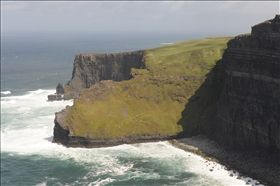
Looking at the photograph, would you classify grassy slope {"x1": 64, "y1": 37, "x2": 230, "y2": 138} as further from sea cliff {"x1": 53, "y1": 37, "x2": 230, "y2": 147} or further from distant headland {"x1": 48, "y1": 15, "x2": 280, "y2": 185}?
distant headland {"x1": 48, "y1": 15, "x2": 280, "y2": 185}

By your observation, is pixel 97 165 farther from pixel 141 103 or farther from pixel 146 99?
pixel 146 99

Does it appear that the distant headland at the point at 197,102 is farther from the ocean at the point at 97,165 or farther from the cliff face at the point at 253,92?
the ocean at the point at 97,165

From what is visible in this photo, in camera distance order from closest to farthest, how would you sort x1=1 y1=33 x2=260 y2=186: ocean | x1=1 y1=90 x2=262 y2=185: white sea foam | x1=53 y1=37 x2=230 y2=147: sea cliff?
x1=1 y1=33 x2=260 y2=186: ocean, x1=1 y1=90 x2=262 y2=185: white sea foam, x1=53 y1=37 x2=230 y2=147: sea cliff

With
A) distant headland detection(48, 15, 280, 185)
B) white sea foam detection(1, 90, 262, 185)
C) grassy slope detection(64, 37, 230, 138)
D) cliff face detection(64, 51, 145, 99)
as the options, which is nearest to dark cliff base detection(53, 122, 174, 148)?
distant headland detection(48, 15, 280, 185)

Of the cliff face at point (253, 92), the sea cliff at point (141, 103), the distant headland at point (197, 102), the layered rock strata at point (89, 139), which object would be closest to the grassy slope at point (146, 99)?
the sea cliff at point (141, 103)

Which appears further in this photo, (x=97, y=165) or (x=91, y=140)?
(x=91, y=140)

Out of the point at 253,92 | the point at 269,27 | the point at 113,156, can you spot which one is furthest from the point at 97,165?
the point at 269,27
